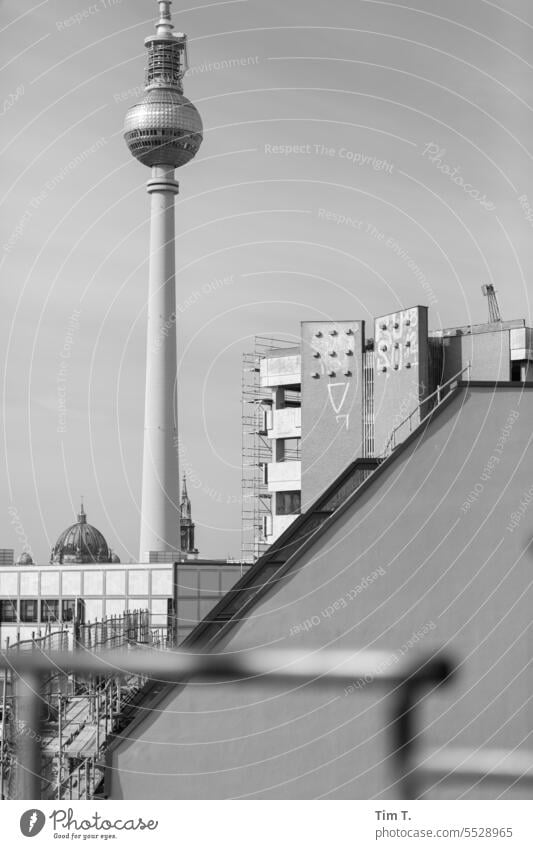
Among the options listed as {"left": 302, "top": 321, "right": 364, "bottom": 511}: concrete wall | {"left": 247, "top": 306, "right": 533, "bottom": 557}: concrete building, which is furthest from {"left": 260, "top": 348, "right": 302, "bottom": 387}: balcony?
{"left": 302, "top": 321, "right": 364, "bottom": 511}: concrete wall

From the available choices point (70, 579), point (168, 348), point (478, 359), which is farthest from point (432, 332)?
point (168, 348)

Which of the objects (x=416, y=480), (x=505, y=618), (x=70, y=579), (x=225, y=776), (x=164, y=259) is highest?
(x=164, y=259)

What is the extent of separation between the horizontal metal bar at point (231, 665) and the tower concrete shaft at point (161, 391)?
214ft

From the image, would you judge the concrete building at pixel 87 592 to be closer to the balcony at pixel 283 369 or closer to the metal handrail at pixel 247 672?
the balcony at pixel 283 369

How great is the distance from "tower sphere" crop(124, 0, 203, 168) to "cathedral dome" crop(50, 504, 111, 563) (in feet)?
106

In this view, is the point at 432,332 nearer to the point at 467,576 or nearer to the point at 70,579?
the point at 70,579

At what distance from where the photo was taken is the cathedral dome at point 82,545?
90.4 m

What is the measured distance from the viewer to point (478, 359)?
4900cm

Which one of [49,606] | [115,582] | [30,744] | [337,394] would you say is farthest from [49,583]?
[30,744]

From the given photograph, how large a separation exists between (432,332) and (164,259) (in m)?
29.5

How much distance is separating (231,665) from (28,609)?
1684 inches

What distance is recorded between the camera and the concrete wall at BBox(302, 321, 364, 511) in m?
50.8

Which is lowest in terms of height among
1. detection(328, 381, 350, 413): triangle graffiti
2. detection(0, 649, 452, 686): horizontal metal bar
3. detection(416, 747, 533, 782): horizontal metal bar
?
detection(416, 747, 533, 782): horizontal metal bar
